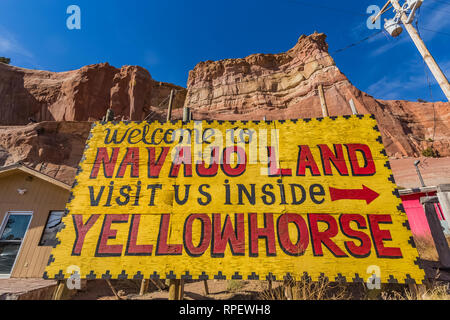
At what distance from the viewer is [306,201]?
4.61m

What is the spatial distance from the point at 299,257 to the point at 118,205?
4.18 meters

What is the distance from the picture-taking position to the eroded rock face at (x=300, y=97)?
115ft

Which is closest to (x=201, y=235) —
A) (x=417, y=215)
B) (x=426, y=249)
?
(x=426, y=249)

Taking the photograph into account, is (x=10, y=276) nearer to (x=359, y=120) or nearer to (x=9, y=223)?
(x=9, y=223)

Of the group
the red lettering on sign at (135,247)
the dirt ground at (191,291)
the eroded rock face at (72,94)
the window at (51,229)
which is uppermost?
the eroded rock face at (72,94)

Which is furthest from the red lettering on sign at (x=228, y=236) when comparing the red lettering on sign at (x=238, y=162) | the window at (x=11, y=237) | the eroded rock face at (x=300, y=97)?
the eroded rock face at (x=300, y=97)

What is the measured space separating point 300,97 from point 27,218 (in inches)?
1718

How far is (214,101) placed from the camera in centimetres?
4747

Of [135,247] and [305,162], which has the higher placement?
[305,162]

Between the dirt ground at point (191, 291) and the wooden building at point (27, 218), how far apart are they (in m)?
2.04

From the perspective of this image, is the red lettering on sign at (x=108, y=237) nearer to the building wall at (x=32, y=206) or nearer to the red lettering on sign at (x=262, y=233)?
the red lettering on sign at (x=262, y=233)

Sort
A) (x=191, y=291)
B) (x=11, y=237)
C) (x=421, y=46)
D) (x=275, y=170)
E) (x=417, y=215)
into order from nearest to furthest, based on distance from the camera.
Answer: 1. (x=275, y=170)
2. (x=191, y=291)
3. (x=11, y=237)
4. (x=421, y=46)
5. (x=417, y=215)

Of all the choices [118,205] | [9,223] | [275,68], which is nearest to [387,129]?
[275,68]

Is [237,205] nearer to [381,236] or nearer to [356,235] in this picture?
[356,235]
